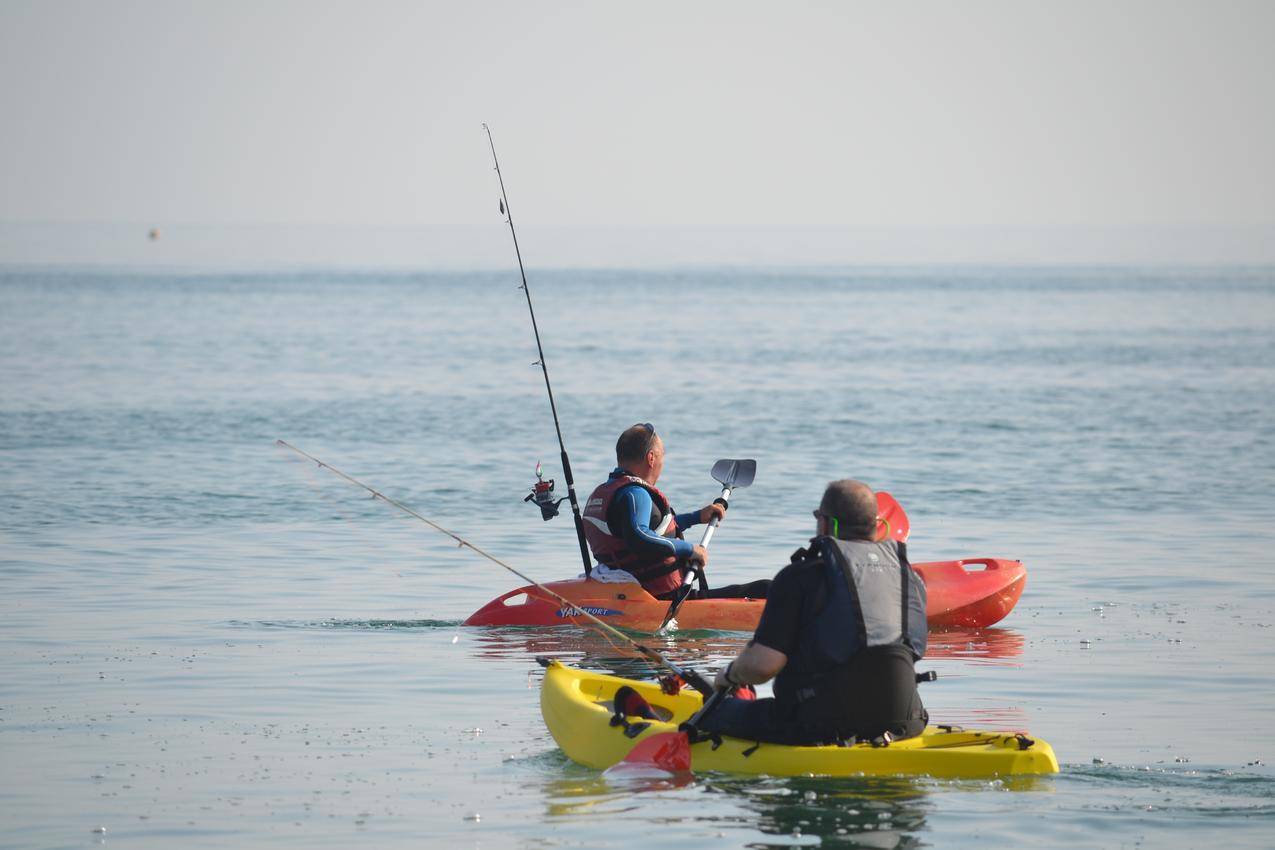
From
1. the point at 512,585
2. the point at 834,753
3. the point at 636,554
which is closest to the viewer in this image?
the point at 834,753

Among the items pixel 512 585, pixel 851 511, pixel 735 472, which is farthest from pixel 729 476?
pixel 851 511

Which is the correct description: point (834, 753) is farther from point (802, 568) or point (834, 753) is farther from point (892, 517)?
point (892, 517)

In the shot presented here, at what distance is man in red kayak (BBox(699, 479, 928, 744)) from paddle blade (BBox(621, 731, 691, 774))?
375 millimetres

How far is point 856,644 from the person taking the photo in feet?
21.1

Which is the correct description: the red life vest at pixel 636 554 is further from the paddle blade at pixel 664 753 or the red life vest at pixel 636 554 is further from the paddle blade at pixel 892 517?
the paddle blade at pixel 664 753

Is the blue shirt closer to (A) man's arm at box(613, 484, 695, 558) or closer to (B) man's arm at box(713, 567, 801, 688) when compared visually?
(A) man's arm at box(613, 484, 695, 558)

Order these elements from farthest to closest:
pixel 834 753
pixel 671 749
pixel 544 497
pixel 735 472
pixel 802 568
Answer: pixel 735 472 < pixel 544 497 < pixel 671 749 < pixel 834 753 < pixel 802 568

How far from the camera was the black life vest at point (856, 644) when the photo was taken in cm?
639

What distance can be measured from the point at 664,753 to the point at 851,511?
1.31 m

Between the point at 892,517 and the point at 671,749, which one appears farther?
the point at 892,517

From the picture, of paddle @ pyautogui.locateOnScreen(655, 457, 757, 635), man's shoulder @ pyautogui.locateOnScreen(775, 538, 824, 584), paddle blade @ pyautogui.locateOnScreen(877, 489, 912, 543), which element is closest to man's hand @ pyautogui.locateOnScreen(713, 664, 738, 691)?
man's shoulder @ pyautogui.locateOnScreen(775, 538, 824, 584)

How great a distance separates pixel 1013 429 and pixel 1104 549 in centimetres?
1108

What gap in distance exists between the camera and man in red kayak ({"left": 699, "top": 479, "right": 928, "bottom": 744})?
21.0 ft

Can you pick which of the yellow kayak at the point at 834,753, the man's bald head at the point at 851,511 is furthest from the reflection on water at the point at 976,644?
the man's bald head at the point at 851,511
